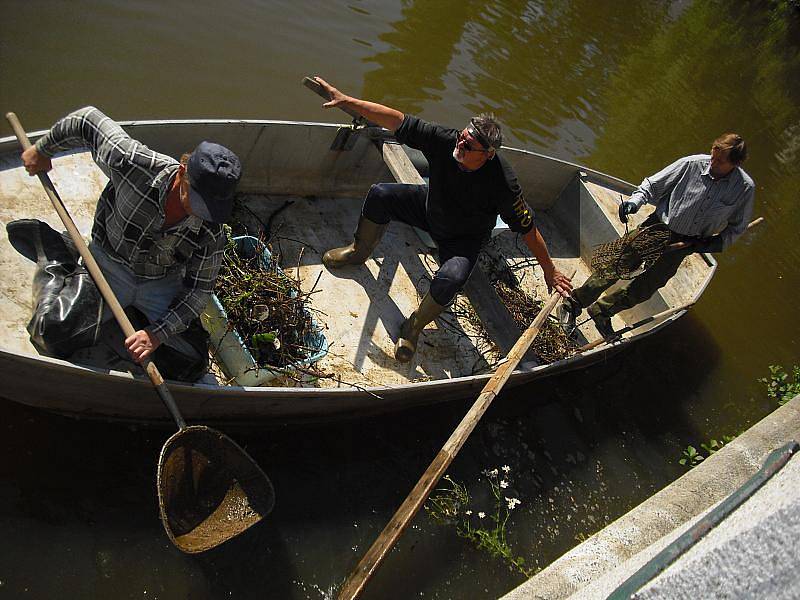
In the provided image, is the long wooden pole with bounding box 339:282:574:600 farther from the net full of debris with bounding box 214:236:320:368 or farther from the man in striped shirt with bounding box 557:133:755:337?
the man in striped shirt with bounding box 557:133:755:337

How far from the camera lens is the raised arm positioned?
13.8 ft

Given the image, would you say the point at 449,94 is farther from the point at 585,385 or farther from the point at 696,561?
the point at 696,561

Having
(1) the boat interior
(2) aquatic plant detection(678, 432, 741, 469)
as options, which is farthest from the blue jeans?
(2) aquatic plant detection(678, 432, 741, 469)

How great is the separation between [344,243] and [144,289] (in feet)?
7.27

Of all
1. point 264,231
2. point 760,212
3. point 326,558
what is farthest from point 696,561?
point 760,212

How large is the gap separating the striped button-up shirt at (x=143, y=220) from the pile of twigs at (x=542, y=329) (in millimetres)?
2629

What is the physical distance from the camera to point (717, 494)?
459 centimetres

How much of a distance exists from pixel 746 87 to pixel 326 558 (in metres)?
12.5

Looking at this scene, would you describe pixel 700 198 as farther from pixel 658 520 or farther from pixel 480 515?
pixel 480 515

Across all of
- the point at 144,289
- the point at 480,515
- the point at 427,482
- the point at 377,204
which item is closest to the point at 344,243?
the point at 377,204

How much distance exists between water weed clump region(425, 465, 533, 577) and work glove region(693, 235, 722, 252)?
94.5 inches

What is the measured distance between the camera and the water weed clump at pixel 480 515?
4.55m

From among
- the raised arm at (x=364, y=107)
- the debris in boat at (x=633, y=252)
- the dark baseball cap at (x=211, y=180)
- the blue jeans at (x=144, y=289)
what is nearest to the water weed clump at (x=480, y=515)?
the debris in boat at (x=633, y=252)

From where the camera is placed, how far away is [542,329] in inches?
199
